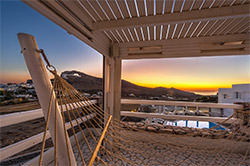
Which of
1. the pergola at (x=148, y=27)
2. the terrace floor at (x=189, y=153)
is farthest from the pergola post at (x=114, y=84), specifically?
the terrace floor at (x=189, y=153)

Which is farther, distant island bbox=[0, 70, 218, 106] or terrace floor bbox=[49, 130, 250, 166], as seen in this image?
terrace floor bbox=[49, 130, 250, 166]

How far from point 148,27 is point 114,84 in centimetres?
125

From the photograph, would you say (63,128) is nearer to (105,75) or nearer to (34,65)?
(34,65)

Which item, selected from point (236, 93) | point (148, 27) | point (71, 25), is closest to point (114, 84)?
point (148, 27)

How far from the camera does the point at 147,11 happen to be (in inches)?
62.7

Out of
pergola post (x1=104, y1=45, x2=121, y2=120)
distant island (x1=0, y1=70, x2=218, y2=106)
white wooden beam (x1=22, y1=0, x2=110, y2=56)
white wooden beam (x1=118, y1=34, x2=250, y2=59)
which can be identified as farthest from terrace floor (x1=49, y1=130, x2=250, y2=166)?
white wooden beam (x1=22, y1=0, x2=110, y2=56)

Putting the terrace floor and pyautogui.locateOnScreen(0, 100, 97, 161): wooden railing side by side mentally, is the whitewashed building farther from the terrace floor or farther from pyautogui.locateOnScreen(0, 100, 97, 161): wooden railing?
pyautogui.locateOnScreen(0, 100, 97, 161): wooden railing

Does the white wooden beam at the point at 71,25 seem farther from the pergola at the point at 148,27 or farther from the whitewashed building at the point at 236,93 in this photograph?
the whitewashed building at the point at 236,93

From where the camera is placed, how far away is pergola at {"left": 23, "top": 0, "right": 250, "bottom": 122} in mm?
1438

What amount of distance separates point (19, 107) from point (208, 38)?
324 cm

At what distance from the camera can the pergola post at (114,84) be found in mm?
2596

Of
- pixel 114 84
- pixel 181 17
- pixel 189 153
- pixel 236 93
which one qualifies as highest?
pixel 181 17

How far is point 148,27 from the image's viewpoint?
6.69 feet

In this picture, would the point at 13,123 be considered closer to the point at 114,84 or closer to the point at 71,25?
the point at 71,25
